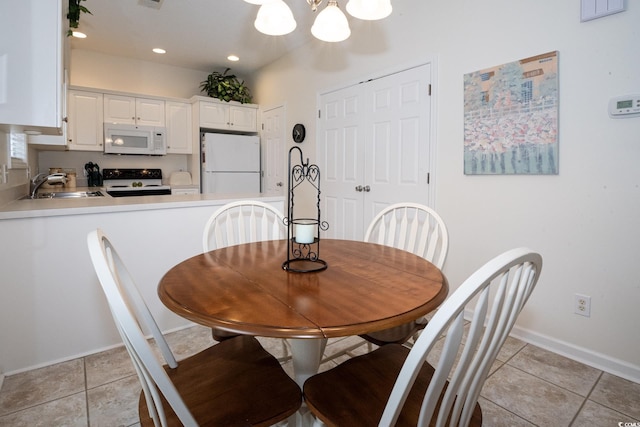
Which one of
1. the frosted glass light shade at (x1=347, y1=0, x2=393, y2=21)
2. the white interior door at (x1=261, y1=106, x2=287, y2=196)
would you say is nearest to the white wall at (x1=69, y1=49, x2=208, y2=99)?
the white interior door at (x1=261, y1=106, x2=287, y2=196)

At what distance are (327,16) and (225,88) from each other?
358 centimetres

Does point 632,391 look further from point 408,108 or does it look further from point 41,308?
point 41,308

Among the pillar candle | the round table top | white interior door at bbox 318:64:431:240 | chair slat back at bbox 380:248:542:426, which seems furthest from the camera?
white interior door at bbox 318:64:431:240

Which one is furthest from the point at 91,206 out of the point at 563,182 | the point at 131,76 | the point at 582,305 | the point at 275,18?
the point at 131,76

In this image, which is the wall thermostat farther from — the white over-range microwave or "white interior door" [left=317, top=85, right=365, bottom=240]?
the white over-range microwave

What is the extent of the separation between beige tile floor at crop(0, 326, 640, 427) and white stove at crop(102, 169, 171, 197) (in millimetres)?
2875

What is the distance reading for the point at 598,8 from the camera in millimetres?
1883

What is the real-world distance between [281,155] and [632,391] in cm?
396

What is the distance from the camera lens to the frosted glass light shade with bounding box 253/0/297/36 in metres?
1.55

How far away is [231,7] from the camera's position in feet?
10.7

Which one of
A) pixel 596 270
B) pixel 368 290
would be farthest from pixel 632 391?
pixel 368 290

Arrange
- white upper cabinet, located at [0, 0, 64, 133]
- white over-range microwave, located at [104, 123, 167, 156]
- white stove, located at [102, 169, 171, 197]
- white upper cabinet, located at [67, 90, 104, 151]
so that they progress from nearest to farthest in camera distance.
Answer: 1. white upper cabinet, located at [0, 0, 64, 133]
2. white upper cabinet, located at [67, 90, 104, 151]
3. white over-range microwave, located at [104, 123, 167, 156]
4. white stove, located at [102, 169, 171, 197]

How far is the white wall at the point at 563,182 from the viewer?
6.10 feet

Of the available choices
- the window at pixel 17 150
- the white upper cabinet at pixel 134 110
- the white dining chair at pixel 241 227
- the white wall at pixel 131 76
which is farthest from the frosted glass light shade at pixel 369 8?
the white wall at pixel 131 76
